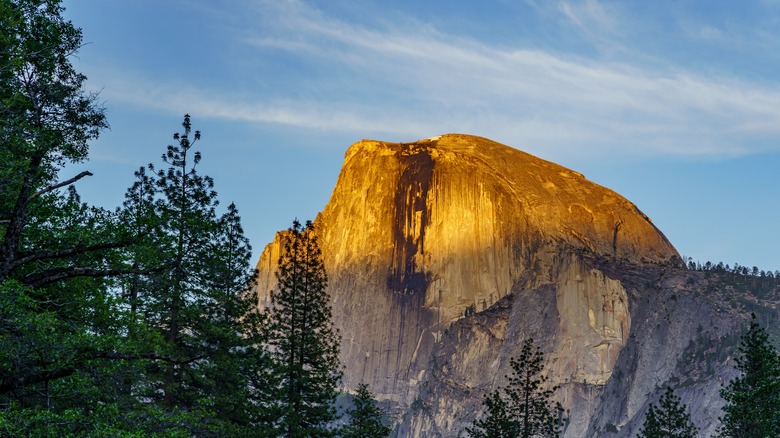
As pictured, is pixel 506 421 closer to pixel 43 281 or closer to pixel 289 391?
pixel 289 391

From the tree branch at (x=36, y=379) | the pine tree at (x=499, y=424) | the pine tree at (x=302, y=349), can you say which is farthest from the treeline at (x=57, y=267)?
the pine tree at (x=499, y=424)

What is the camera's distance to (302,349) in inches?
2120

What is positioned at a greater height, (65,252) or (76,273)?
(65,252)

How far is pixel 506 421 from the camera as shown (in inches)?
2445

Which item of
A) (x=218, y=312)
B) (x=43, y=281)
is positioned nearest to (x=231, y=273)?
(x=218, y=312)

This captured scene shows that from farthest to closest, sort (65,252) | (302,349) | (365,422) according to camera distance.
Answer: (365,422) → (302,349) → (65,252)

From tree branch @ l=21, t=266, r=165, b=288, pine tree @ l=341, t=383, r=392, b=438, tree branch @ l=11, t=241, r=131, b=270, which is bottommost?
pine tree @ l=341, t=383, r=392, b=438

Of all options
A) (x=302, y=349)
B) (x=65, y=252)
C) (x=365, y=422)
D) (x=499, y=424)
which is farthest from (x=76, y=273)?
(x=365, y=422)

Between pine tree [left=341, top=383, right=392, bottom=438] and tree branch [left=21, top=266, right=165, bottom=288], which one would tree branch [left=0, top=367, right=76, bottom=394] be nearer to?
tree branch [left=21, top=266, right=165, bottom=288]

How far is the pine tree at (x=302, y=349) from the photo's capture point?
51250mm

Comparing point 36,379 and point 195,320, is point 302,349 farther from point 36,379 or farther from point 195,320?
point 36,379

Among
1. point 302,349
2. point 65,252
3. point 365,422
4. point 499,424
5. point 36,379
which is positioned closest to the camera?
point 36,379

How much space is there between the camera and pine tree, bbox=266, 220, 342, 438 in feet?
168

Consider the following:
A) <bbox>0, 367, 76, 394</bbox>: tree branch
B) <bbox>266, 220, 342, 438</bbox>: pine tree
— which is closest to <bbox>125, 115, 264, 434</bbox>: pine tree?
<bbox>266, 220, 342, 438</bbox>: pine tree
